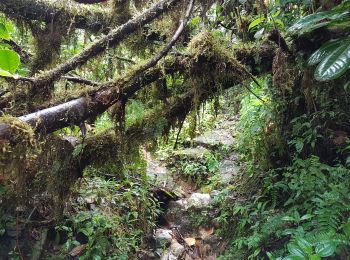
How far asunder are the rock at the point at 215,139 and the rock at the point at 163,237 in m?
2.38

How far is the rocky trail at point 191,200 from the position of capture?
4418 mm

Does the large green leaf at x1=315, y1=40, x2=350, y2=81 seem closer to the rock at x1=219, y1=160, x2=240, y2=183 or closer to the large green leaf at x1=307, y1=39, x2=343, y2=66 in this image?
the large green leaf at x1=307, y1=39, x2=343, y2=66

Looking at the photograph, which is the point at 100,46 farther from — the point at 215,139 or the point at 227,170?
the point at 215,139

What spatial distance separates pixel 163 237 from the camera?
15.0 ft

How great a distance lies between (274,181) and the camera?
4.28 metres

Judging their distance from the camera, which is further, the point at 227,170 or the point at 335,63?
the point at 227,170

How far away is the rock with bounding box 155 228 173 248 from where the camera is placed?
446 centimetres

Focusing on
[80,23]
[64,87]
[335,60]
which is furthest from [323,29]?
[80,23]

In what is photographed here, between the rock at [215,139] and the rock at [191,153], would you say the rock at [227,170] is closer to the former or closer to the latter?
the rock at [191,153]

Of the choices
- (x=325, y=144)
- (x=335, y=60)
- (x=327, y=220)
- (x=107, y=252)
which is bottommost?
(x=107, y=252)

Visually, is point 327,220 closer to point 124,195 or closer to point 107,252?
point 107,252

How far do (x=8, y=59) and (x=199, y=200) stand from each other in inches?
157

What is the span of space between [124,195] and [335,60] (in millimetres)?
3318

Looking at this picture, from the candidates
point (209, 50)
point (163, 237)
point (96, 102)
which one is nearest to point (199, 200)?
point (163, 237)
